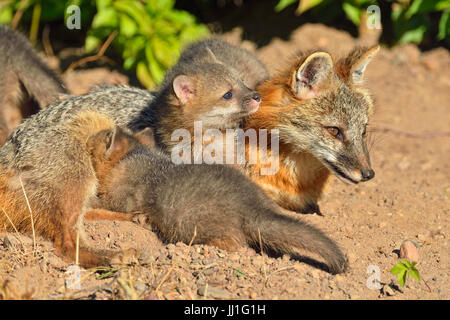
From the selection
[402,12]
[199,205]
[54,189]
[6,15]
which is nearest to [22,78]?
[6,15]

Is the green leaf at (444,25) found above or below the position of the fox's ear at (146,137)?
below

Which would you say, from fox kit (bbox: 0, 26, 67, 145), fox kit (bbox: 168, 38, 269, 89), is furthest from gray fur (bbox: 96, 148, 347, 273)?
fox kit (bbox: 0, 26, 67, 145)

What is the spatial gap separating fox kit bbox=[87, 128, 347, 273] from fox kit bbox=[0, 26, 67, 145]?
2.15 m

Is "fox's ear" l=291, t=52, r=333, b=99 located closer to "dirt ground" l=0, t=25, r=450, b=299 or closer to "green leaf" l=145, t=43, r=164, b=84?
"dirt ground" l=0, t=25, r=450, b=299

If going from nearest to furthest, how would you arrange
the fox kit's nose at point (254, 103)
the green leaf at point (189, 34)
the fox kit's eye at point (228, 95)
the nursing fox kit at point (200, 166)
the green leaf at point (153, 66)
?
1. the nursing fox kit at point (200, 166)
2. the fox kit's nose at point (254, 103)
3. the fox kit's eye at point (228, 95)
4. the green leaf at point (153, 66)
5. the green leaf at point (189, 34)

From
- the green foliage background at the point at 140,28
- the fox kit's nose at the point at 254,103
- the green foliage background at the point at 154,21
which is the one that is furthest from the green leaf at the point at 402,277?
the green foliage background at the point at 154,21

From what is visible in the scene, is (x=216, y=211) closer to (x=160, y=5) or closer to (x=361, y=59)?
(x=361, y=59)

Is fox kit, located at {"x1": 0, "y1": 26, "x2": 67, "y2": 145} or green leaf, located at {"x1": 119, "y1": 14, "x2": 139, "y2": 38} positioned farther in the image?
green leaf, located at {"x1": 119, "y1": 14, "x2": 139, "y2": 38}

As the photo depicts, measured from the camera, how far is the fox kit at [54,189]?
509cm

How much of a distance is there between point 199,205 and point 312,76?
1739 millimetres

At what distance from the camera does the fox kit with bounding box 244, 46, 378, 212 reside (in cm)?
545

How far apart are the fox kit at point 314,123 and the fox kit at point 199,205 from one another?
0.80 meters

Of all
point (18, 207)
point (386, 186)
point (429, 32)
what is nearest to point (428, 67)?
point (429, 32)

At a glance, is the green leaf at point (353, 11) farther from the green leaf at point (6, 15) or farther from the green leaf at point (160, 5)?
the green leaf at point (6, 15)
